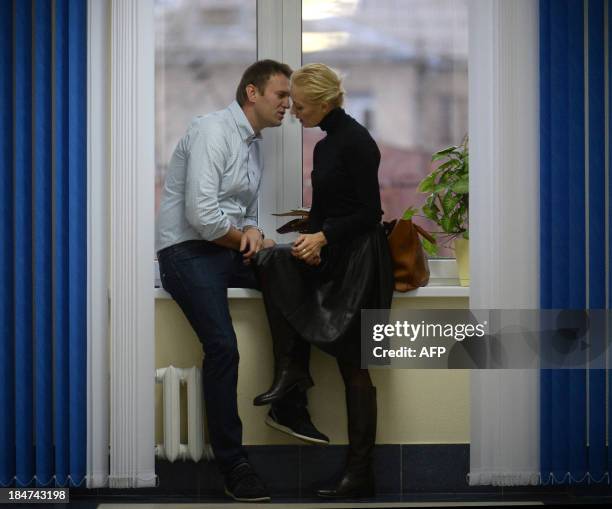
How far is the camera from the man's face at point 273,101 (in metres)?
3.29

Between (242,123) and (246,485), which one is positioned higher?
(242,123)

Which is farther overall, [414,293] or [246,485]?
[414,293]

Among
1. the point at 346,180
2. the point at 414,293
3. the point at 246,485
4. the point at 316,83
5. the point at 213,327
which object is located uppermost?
the point at 316,83

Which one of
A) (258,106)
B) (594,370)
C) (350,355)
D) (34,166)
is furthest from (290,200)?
(594,370)

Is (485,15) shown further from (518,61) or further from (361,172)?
(361,172)

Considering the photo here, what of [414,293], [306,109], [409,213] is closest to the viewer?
[306,109]

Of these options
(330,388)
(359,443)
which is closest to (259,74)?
(330,388)

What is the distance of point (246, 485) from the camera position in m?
3.14

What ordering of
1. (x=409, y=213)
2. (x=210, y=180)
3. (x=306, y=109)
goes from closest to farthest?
1. (x=210, y=180)
2. (x=306, y=109)
3. (x=409, y=213)

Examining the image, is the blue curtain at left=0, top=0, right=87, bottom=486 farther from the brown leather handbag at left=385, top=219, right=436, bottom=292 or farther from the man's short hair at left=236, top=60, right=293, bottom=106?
the brown leather handbag at left=385, top=219, right=436, bottom=292

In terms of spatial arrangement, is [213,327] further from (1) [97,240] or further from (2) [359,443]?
(2) [359,443]

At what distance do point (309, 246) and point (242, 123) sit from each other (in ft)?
1.77

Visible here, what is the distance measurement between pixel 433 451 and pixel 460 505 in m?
0.24

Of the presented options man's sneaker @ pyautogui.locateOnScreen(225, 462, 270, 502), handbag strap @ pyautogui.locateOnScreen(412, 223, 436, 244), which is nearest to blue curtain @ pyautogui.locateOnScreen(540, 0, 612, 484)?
handbag strap @ pyautogui.locateOnScreen(412, 223, 436, 244)
